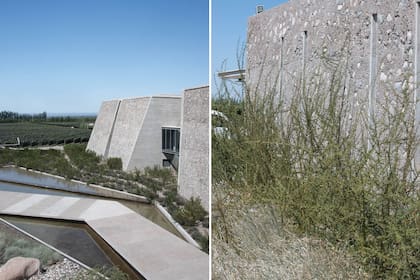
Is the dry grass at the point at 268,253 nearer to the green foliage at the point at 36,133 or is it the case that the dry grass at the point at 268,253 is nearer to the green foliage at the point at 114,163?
the green foliage at the point at 114,163

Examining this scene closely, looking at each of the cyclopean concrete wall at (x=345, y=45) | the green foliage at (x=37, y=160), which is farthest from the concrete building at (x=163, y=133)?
the cyclopean concrete wall at (x=345, y=45)

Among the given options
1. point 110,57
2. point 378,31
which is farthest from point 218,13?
point 378,31

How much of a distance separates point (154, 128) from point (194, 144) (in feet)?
0.97

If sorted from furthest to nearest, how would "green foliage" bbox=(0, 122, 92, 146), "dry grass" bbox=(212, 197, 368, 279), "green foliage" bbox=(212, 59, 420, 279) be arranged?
"green foliage" bbox=(0, 122, 92, 146)
"dry grass" bbox=(212, 197, 368, 279)
"green foliage" bbox=(212, 59, 420, 279)

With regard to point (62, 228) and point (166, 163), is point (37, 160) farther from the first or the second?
point (166, 163)

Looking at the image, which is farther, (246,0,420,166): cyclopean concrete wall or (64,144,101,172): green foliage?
(64,144,101,172): green foliage

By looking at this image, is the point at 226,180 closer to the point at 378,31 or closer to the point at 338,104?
the point at 338,104

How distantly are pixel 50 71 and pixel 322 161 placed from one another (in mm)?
1952

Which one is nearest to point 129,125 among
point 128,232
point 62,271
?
point 128,232

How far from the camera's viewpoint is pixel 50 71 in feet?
10.5

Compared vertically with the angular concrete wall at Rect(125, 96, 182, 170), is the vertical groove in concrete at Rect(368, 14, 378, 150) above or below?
above

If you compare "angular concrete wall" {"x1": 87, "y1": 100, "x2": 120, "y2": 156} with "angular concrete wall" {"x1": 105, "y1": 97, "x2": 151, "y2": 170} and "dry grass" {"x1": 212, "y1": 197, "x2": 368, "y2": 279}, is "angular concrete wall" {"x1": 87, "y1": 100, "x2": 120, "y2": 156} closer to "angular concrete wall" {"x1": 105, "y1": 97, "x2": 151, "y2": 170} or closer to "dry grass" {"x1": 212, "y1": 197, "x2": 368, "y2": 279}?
"angular concrete wall" {"x1": 105, "y1": 97, "x2": 151, "y2": 170}

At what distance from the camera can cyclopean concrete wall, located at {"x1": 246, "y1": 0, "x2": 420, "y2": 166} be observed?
9.32 feet

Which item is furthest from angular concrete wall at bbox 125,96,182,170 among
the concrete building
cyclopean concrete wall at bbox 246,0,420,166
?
cyclopean concrete wall at bbox 246,0,420,166
